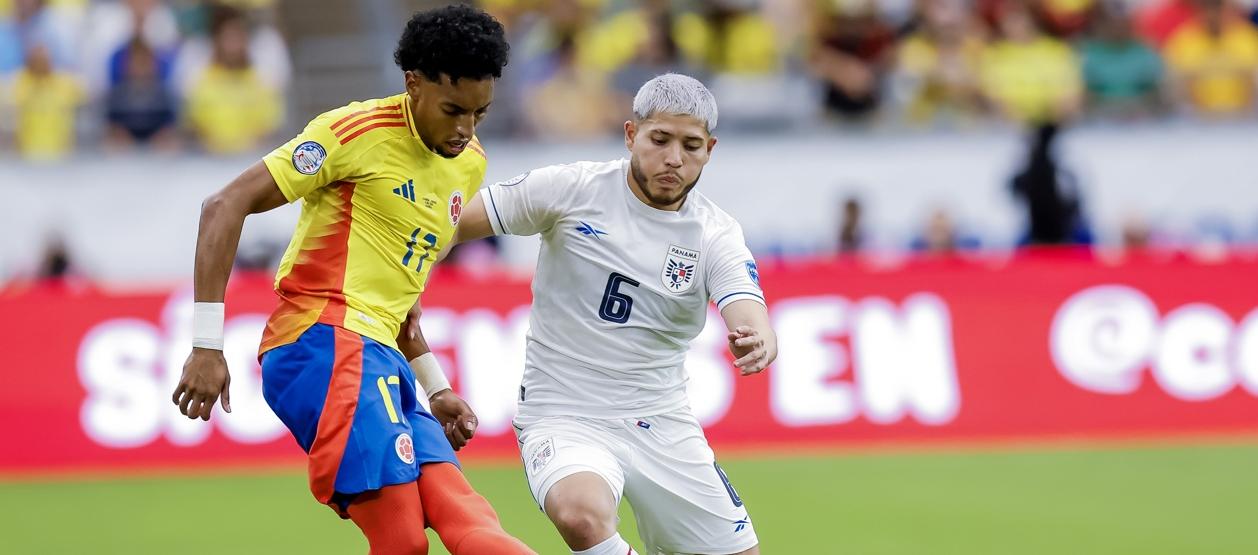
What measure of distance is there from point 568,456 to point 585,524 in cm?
32

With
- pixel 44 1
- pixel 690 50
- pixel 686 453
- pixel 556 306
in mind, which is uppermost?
pixel 44 1

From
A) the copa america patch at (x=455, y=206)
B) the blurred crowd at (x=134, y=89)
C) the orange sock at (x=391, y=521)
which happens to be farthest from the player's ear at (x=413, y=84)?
the blurred crowd at (x=134, y=89)

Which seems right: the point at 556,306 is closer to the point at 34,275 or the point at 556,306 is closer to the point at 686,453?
the point at 686,453

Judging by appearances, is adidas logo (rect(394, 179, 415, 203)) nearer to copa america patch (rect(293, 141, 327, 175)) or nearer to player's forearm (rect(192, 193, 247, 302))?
copa america patch (rect(293, 141, 327, 175))

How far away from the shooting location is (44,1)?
→ 16.0 m

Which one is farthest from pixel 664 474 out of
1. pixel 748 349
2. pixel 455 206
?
pixel 455 206

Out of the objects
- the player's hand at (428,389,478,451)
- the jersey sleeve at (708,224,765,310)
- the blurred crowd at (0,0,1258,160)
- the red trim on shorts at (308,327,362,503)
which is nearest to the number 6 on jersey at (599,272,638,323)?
the jersey sleeve at (708,224,765,310)

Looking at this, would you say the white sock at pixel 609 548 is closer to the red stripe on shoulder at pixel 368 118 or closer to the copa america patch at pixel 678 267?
the copa america patch at pixel 678 267

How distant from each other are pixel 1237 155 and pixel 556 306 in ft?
39.4

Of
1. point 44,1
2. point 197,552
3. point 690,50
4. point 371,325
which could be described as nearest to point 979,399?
point 690,50

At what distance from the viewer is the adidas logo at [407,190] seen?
216 inches

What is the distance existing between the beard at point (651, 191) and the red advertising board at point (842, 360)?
599cm

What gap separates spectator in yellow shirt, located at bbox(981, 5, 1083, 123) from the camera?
16219mm

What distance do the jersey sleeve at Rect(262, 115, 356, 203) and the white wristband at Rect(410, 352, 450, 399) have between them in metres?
0.91
